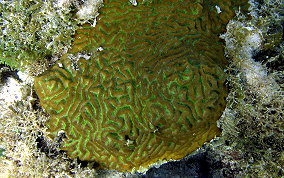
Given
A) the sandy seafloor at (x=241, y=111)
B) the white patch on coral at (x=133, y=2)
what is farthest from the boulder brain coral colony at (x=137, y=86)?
the sandy seafloor at (x=241, y=111)

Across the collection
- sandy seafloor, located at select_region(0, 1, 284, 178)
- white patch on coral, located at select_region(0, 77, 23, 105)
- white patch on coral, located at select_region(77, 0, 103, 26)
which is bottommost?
sandy seafloor, located at select_region(0, 1, 284, 178)

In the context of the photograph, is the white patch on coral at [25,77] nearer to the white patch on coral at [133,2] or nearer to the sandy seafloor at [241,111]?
the sandy seafloor at [241,111]

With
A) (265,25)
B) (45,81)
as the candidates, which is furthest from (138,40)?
(265,25)

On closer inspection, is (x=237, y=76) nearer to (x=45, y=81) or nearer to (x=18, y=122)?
(x=45, y=81)

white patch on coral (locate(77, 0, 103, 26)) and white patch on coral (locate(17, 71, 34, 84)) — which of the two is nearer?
white patch on coral (locate(77, 0, 103, 26))

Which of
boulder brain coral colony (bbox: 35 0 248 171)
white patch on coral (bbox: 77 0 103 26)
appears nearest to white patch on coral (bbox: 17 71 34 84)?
boulder brain coral colony (bbox: 35 0 248 171)

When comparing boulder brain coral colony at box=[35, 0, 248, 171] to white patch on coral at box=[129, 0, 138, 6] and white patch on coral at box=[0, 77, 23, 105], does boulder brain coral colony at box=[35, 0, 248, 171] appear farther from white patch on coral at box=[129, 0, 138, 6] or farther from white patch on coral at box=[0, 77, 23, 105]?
white patch on coral at box=[0, 77, 23, 105]

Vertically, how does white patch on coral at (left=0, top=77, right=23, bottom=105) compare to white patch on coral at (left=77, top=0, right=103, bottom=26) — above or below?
below

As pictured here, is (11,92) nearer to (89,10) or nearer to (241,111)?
→ (89,10)

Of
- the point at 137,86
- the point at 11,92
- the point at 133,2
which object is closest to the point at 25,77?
the point at 11,92
